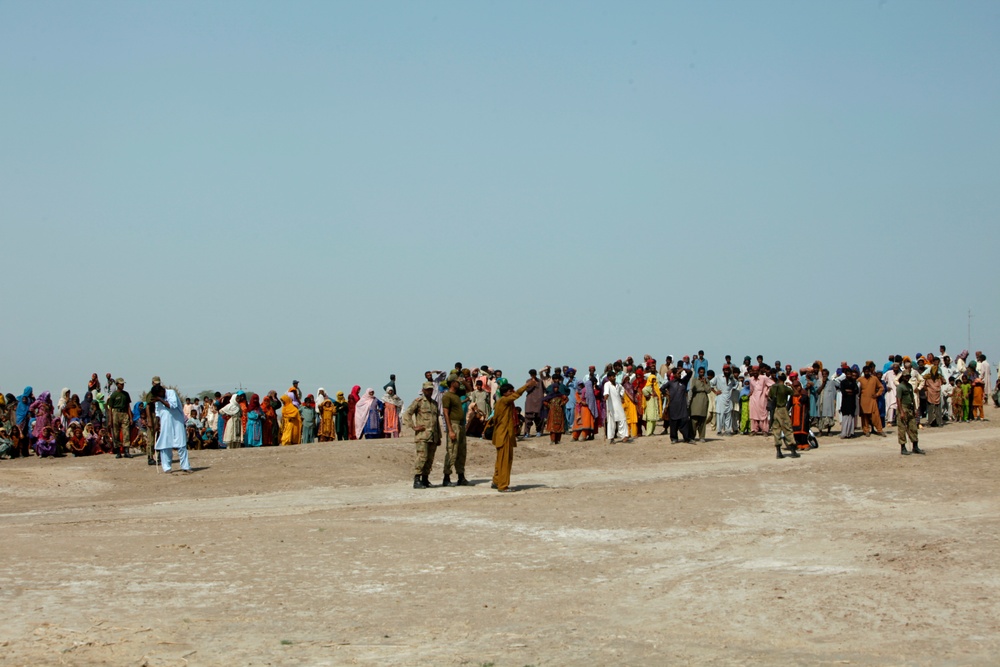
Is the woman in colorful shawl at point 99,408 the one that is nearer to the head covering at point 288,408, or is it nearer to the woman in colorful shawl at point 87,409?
the woman in colorful shawl at point 87,409

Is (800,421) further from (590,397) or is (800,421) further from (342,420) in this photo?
(342,420)

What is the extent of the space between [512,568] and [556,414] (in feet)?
52.2

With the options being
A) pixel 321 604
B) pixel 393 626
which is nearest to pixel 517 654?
pixel 393 626

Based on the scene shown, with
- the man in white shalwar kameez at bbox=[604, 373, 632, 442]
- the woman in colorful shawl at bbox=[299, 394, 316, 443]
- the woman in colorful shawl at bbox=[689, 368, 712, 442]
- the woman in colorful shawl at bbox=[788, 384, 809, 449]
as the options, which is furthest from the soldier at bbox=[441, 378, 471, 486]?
the woman in colorful shawl at bbox=[299, 394, 316, 443]

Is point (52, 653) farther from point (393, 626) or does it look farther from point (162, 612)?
point (393, 626)

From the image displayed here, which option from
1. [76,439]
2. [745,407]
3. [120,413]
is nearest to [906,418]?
[745,407]

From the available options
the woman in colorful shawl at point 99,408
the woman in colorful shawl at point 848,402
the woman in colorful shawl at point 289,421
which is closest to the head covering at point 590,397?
the woman in colorful shawl at point 848,402

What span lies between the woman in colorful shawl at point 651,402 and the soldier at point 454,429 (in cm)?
954

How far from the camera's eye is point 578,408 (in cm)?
2884

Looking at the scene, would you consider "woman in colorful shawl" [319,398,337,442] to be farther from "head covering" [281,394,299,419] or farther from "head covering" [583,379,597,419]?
"head covering" [583,379,597,419]

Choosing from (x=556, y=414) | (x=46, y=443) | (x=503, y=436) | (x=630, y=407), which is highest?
(x=630, y=407)

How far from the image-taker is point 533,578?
1152cm

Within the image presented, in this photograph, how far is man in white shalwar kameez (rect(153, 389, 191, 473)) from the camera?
2152 cm

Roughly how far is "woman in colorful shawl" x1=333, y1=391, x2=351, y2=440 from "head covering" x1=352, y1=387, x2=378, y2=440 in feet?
1.71
